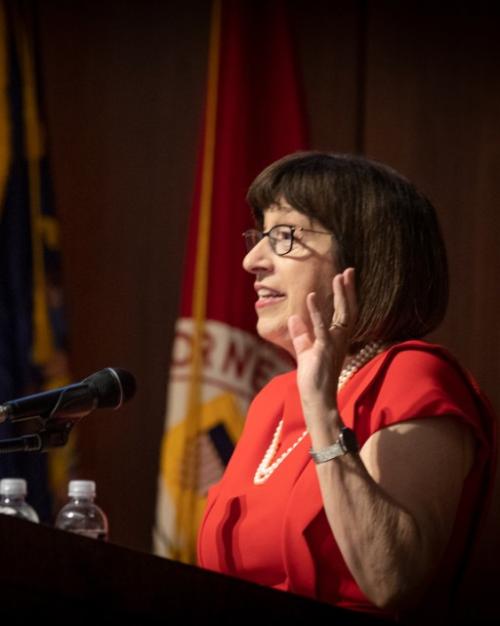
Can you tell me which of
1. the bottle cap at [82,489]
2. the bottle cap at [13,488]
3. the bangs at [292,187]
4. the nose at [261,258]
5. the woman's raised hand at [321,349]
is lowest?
the bottle cap at [82,489]

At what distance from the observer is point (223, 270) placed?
3.87m

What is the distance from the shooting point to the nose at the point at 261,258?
2016mm

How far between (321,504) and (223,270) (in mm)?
2178

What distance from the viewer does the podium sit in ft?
4.14

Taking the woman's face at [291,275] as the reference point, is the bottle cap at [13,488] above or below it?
below

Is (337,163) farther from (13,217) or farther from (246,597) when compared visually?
(13,217)

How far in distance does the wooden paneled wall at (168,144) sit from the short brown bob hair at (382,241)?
7.29ft

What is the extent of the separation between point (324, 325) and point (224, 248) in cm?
219

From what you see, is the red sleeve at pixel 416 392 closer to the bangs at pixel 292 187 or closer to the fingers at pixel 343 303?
the fingers at pixel 343 303

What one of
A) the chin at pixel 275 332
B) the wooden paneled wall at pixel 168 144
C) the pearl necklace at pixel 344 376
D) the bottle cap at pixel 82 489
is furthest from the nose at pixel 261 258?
the wooden paneled wall at pixel 168 144

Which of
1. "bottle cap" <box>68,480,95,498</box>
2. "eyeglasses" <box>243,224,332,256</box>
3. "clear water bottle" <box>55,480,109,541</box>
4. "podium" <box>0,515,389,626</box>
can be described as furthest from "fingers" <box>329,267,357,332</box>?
"clear water bottle" <box>55,480,109,541</box>

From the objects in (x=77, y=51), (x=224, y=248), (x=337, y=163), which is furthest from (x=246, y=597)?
(x=77, y=51)

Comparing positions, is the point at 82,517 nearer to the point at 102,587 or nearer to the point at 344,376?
the point at 344,376

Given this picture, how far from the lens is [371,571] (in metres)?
1.64
